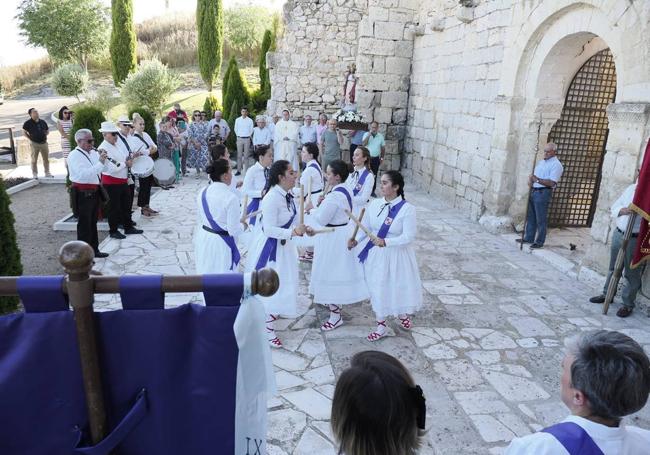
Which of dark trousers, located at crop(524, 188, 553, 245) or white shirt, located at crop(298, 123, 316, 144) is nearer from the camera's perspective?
dark trousers, located at crop(524, 188, 553, 245)

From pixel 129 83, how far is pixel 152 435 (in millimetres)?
19456

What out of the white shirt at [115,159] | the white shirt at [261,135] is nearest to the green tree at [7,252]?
the white shirt at [115,159]

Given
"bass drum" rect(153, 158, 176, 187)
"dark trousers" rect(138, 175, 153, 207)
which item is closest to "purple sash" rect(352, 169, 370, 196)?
"dark trousers" rect(138, 175, 153, 207)

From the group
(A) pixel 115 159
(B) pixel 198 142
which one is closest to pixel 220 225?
(A) pixel 115 159

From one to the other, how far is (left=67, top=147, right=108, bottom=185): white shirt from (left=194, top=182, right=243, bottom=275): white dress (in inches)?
106

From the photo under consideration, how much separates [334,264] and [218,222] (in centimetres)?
129

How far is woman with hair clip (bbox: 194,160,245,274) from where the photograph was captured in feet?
14.7

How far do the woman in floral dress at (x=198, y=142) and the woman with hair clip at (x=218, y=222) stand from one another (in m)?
9.30

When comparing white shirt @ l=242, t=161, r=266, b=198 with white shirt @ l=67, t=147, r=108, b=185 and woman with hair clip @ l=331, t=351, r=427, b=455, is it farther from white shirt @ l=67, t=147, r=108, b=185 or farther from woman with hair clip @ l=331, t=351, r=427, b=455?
woman with hair clip @ l=331, t=351, r=427, b=455

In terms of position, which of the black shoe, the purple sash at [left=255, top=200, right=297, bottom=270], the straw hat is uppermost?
the straw hat

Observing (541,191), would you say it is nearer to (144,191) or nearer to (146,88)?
(144,191)

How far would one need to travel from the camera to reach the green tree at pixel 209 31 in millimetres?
22562

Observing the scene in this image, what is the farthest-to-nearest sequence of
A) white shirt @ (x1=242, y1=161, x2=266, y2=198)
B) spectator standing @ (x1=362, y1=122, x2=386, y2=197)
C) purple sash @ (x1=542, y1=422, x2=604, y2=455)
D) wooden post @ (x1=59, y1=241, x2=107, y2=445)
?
spectator standing @ (x1=362, y1=122, x2=386, y2=197) < white shirt @ (x1=242, y1=161, x2=266, y2=198) < purple sash @ (x1=542, y1=422, x2=604, y2=455) < wooden post @ (x1=59, y1=241, x2=107, y2=445)

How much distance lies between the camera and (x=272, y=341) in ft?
15.0
